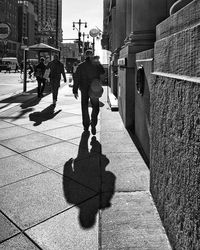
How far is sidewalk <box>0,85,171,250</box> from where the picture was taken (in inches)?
111

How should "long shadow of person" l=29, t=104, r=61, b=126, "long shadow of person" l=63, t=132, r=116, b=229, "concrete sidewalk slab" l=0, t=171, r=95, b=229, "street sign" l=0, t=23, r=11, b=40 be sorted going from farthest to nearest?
"street sign" l=0, t=23, r=11, b=40 → "long shadow of person" l=29, t=104, r=61, b=126 → "long shadow of person" l=63, t=132, r=116, b=229 → "concrete sidewalk slab" l=0, t=171, r=95, b=229

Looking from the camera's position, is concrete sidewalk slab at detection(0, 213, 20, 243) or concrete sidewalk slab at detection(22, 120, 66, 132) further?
concrete sidewalk slab at detection(22, 120, 66, 132)

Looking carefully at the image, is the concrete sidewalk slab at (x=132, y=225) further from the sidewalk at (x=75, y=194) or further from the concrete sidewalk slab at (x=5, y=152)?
the concrete sidewalk slab at (x=5, y=152)

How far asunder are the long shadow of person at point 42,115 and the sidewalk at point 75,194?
72.6 inches

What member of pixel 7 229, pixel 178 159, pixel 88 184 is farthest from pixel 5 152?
pixel 178 159

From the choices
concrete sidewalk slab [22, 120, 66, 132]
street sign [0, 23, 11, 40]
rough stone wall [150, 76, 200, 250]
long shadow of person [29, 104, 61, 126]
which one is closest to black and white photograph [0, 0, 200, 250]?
rough stone wall [150, 76, 200, 250]

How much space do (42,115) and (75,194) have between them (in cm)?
631

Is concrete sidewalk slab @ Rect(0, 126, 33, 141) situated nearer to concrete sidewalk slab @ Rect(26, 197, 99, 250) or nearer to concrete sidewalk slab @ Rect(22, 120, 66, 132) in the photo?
concrete sidewalk slab @ Rect(22, 120, 66, 132)

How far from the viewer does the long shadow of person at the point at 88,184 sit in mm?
3443

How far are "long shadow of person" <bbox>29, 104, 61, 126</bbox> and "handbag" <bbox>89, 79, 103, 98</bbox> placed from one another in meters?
1.99

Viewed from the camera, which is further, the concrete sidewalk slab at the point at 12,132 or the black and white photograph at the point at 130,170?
the concrete sidewalk slab at the point at 12,132

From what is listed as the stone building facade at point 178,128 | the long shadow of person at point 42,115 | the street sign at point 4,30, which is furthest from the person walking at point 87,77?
the street sign at point 4,30

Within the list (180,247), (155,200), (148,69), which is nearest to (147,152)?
(148,69)

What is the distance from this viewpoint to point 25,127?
7.89m
